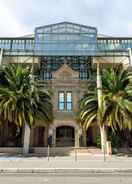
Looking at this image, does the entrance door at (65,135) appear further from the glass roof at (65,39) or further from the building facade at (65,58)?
the glass roof at (65,39)

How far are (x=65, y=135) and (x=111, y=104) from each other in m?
10.1

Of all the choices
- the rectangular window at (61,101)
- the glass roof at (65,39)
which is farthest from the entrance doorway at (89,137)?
the glass roof at (65,39)

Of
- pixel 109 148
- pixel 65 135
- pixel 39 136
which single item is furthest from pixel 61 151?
pixel 39 136

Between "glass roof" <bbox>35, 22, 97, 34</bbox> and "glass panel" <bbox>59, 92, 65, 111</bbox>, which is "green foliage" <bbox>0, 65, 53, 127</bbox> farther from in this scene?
"glass roof" <bbox>35, 22, 97, 34</bbox>

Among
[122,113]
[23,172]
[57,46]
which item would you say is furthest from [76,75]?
[23,172]

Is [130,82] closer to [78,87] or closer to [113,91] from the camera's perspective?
[113,91]

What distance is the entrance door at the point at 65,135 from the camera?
28.8 metres

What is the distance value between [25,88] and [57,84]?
305 inches

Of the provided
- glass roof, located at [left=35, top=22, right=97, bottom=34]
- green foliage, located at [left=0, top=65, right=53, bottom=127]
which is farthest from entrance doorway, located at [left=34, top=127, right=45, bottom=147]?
glass roof, located at [left=35, top=22, right=97, bottom=34]

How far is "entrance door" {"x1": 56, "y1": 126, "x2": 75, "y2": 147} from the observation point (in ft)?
94.3

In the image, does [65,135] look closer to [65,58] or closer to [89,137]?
[89,137]

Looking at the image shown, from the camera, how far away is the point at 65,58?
119 ft

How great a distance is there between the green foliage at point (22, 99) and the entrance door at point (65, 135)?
16.8ft

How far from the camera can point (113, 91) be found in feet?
75.5
